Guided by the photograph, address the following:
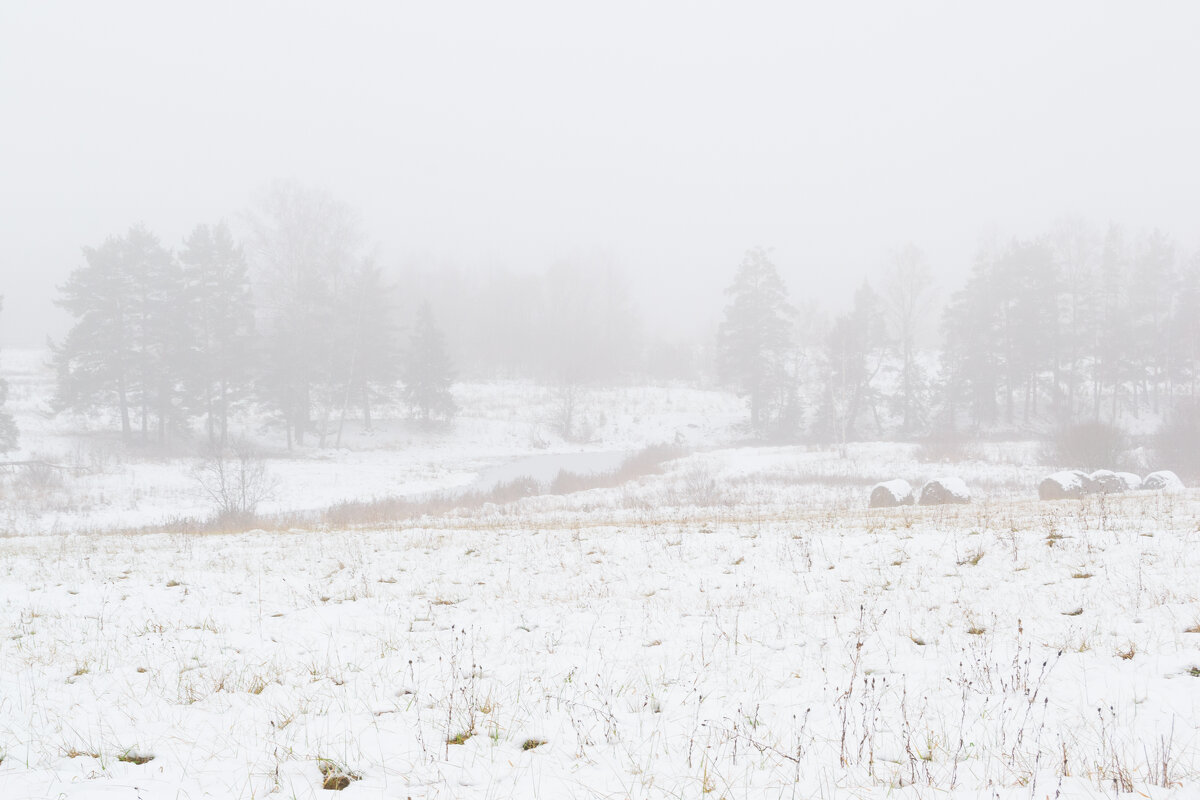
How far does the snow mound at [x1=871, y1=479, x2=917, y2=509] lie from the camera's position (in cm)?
1908

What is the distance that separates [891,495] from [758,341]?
34369mm

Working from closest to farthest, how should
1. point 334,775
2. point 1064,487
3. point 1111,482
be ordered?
point 334,775 → point 1064,487 → point 1111,482

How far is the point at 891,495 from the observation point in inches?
759

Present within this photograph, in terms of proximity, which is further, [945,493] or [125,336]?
[125,336]

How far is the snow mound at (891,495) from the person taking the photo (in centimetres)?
1908

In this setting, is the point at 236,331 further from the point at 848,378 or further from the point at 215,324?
the point at 848,378

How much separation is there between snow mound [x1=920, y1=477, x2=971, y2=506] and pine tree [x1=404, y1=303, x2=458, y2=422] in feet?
117

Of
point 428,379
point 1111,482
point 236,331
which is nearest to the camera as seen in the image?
point 1111,482

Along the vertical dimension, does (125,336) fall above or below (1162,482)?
above

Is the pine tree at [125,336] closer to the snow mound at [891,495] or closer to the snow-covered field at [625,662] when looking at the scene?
the snow-covered field at [625,662]

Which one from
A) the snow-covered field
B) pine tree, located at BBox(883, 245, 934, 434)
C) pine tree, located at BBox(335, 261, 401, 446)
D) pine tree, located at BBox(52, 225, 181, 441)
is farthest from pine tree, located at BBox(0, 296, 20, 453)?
pine tree, located at BBox(883, 245, 934, 434)

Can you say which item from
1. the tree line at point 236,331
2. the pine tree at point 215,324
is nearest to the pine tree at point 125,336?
the tree line at point 236,331

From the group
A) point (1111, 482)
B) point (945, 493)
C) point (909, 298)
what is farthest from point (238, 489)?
point (909, 298)

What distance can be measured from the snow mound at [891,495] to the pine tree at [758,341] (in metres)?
30.7
